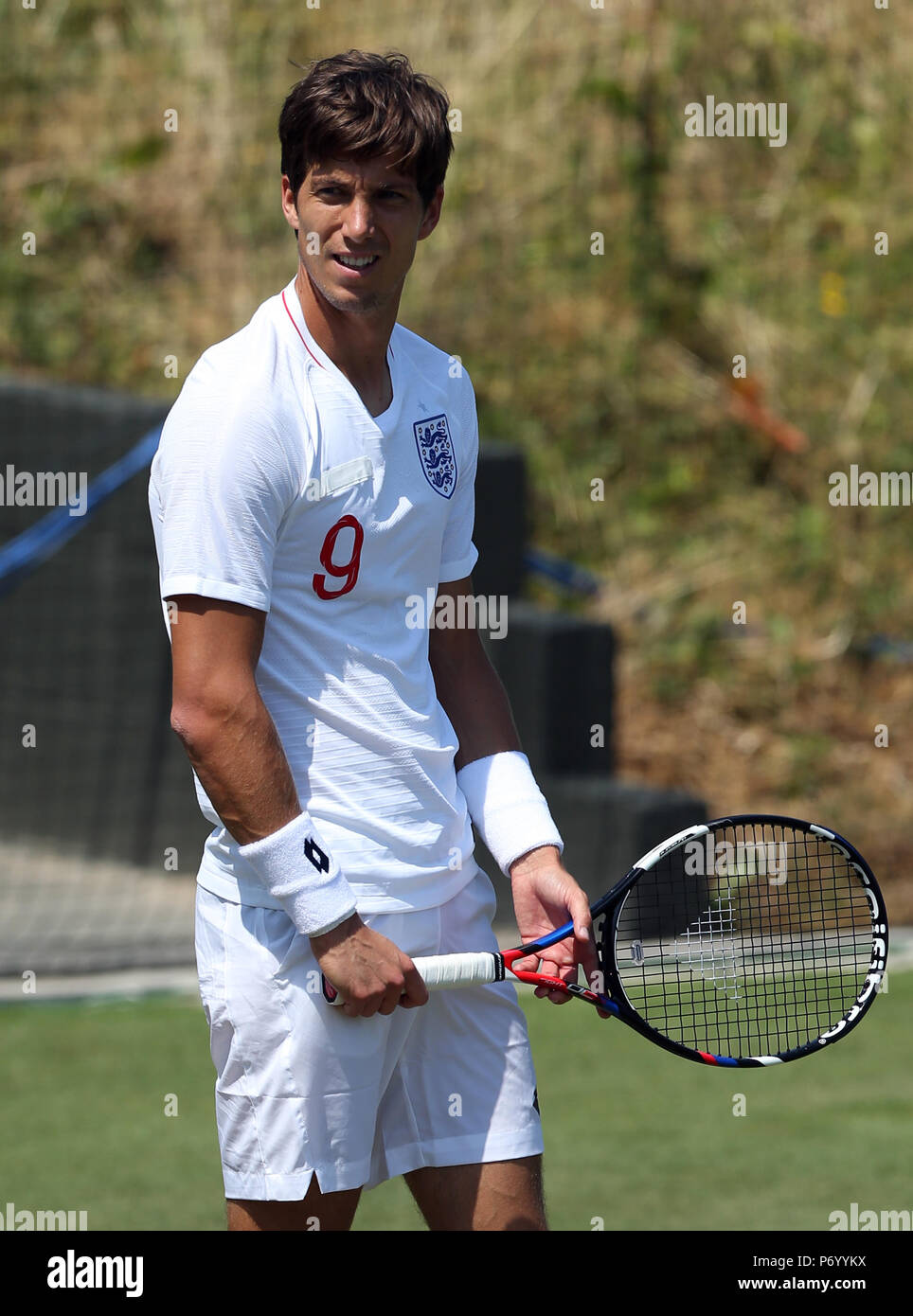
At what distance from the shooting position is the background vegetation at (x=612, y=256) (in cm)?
944

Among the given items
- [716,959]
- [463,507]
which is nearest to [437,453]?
[463,507]

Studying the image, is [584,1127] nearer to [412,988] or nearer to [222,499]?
[412,988]

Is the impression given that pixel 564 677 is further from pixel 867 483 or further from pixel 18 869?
pixel 867 483

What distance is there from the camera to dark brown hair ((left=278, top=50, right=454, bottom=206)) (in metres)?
2.62

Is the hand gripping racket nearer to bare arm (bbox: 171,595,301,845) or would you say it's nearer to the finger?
the finger

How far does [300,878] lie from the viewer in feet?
8.39

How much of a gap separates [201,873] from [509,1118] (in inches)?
24.2

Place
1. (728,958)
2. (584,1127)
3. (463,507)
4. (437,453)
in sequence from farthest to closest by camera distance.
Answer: (584,1127) → (728,958) → (463,507) → (437,453)

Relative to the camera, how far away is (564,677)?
727 cm

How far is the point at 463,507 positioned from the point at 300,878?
2.37 ft

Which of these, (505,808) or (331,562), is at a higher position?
(331,562)

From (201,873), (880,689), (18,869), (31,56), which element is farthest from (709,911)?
(31,56)

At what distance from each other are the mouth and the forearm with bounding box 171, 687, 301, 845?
628mm

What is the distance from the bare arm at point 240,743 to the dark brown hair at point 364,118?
0.68 m
